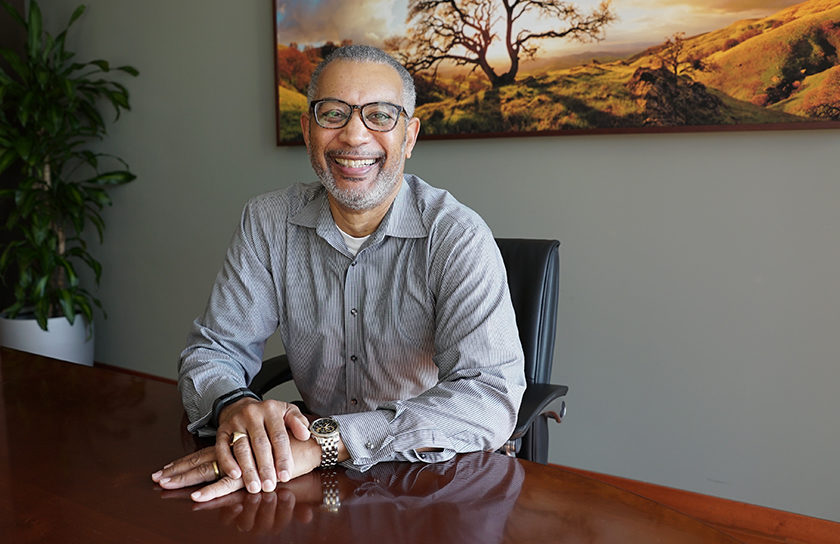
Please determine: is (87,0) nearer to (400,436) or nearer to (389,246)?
(389,246)

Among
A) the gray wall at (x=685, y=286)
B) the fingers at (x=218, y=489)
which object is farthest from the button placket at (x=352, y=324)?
the gray wall at (x=685, y=286)

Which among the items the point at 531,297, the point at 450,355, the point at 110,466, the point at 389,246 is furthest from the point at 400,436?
the point at 531,297

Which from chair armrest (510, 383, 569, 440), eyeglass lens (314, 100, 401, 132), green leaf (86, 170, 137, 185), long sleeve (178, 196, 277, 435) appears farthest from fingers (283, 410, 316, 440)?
green leaf (86, 170, 137, 185)

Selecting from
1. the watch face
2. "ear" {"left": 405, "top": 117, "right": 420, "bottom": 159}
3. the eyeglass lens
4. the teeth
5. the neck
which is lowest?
the watch face

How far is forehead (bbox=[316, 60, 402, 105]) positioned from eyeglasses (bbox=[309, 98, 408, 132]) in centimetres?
1

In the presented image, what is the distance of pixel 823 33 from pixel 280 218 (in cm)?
167

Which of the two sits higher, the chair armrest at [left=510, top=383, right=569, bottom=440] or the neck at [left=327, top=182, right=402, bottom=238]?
the neck at [left=327, top=182, right=402, bottom=238]

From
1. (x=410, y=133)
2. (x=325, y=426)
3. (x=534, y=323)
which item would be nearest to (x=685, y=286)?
(x=534, y=323)

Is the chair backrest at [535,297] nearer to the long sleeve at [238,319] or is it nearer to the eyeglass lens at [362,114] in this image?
the eyeglass lens at [362,114]

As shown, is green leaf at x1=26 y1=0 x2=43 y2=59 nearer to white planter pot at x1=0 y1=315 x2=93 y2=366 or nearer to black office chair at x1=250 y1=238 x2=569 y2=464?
white planter pot at x1=0 y1=315 x2=93 y2=366

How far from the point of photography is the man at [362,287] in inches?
53.9

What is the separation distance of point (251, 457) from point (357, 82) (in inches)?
34.2

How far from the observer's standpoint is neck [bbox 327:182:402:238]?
5.49 ft

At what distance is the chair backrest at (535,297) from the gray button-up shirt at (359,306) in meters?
0.21
